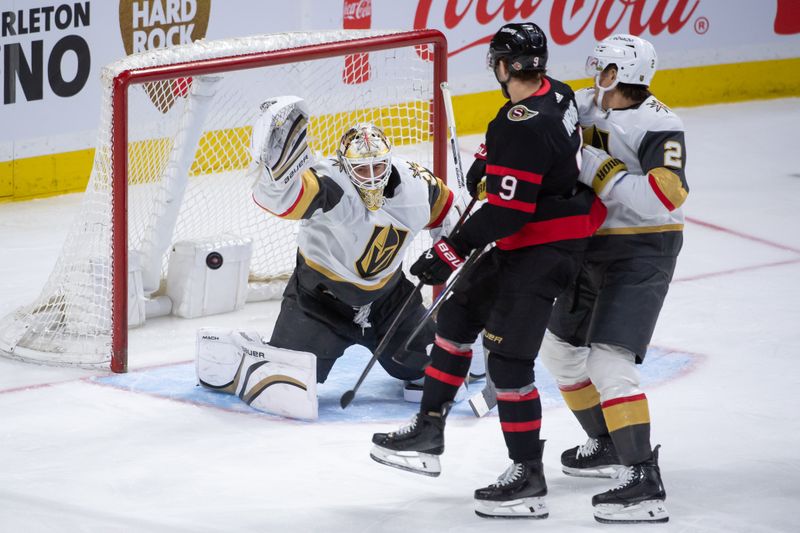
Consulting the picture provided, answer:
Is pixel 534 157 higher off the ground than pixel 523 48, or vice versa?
pixel 523 48

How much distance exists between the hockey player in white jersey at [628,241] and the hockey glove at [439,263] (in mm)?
377

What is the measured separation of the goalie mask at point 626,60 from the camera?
363cm

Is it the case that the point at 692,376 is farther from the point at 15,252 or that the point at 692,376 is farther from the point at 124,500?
the point at 15,252

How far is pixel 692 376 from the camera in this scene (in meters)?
4.89

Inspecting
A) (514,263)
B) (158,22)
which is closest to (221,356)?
(514,263)

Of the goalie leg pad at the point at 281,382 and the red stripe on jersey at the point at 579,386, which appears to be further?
the goalie leg pad at the point at 281,382

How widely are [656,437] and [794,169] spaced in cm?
413

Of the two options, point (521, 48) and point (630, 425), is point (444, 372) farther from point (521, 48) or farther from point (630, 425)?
point (521, 48)

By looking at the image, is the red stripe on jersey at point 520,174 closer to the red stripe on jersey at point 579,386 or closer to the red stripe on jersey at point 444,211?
the red stripe on jersey at point 579,386

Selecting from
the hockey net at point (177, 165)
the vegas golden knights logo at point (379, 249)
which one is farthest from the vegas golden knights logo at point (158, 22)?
the vegas golden knights logo at point (379, 249)

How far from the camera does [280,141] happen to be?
13.3 feet

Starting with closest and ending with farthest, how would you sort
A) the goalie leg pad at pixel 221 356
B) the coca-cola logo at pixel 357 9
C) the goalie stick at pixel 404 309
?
1. the goalie stick at pixel 404 309
2. the goalie leg pad at pixel 221 356
3. the coca-cola logo at pixel 357 9

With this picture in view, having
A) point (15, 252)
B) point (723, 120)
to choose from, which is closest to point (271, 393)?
point (15, 252)

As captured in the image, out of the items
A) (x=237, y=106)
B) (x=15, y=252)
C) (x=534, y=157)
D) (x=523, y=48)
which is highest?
(x=523, y=48)
